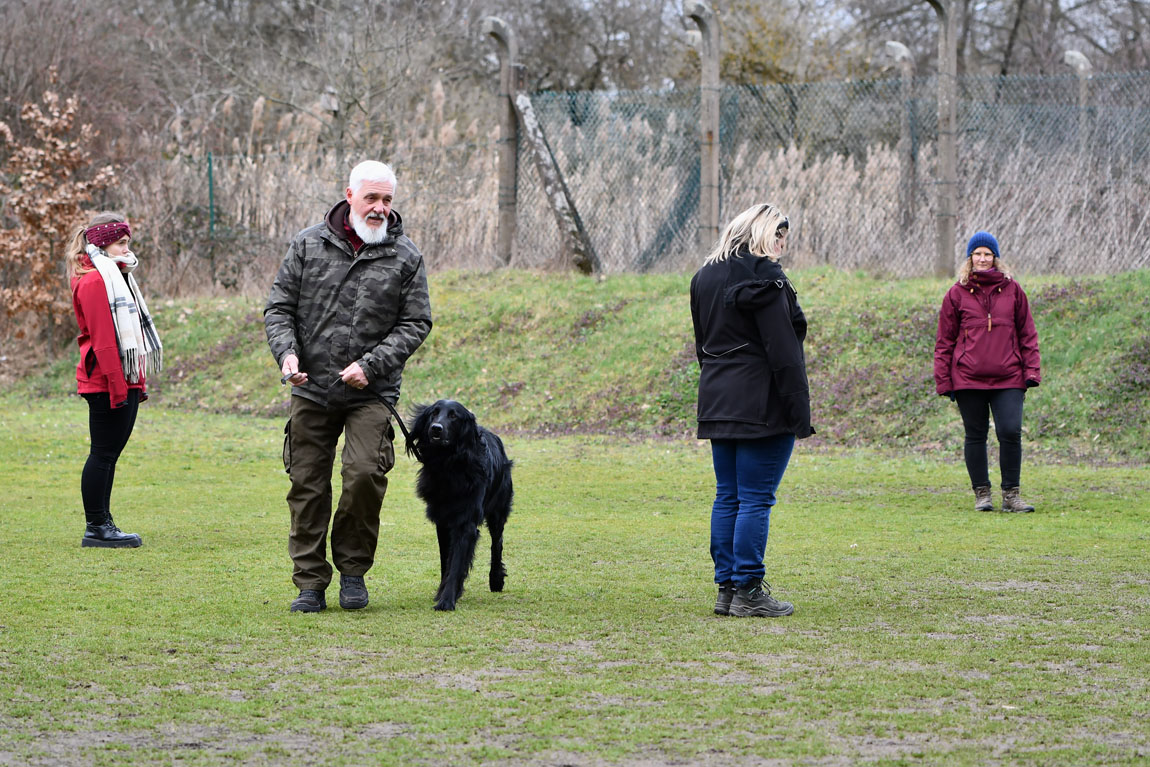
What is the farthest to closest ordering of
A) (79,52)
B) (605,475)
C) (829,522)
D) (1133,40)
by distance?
(1133,40)
(79,52)
(605,475)
(829,522)

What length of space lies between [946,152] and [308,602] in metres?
12.2

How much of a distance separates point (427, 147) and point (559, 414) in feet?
22.1

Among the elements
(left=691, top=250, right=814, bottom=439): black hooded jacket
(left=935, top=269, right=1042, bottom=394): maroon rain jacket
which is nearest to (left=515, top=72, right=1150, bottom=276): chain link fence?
(left=935, top=269, right=1042, bottom=394): maroon rain jacket

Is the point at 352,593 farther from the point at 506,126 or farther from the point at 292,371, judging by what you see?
the point at 506,126

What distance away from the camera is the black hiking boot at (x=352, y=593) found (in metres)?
6.45

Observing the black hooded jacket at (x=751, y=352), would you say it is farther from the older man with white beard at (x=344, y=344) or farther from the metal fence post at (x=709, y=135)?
the metal fence post at (x=709, y=135)

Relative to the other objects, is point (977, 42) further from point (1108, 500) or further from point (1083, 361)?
point (1108, 500)

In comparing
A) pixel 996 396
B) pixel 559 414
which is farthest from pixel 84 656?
pixel 559 414

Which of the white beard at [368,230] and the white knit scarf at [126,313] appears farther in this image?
the white knit scarf at [126,313]

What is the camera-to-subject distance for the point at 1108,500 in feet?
33.6

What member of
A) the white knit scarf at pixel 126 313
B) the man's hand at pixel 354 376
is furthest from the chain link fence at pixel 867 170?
the man's hand at pixel 354 376

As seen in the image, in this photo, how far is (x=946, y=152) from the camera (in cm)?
1652

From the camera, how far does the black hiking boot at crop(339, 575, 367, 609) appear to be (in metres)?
6.45

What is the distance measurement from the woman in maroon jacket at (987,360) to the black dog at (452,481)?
4821mm
